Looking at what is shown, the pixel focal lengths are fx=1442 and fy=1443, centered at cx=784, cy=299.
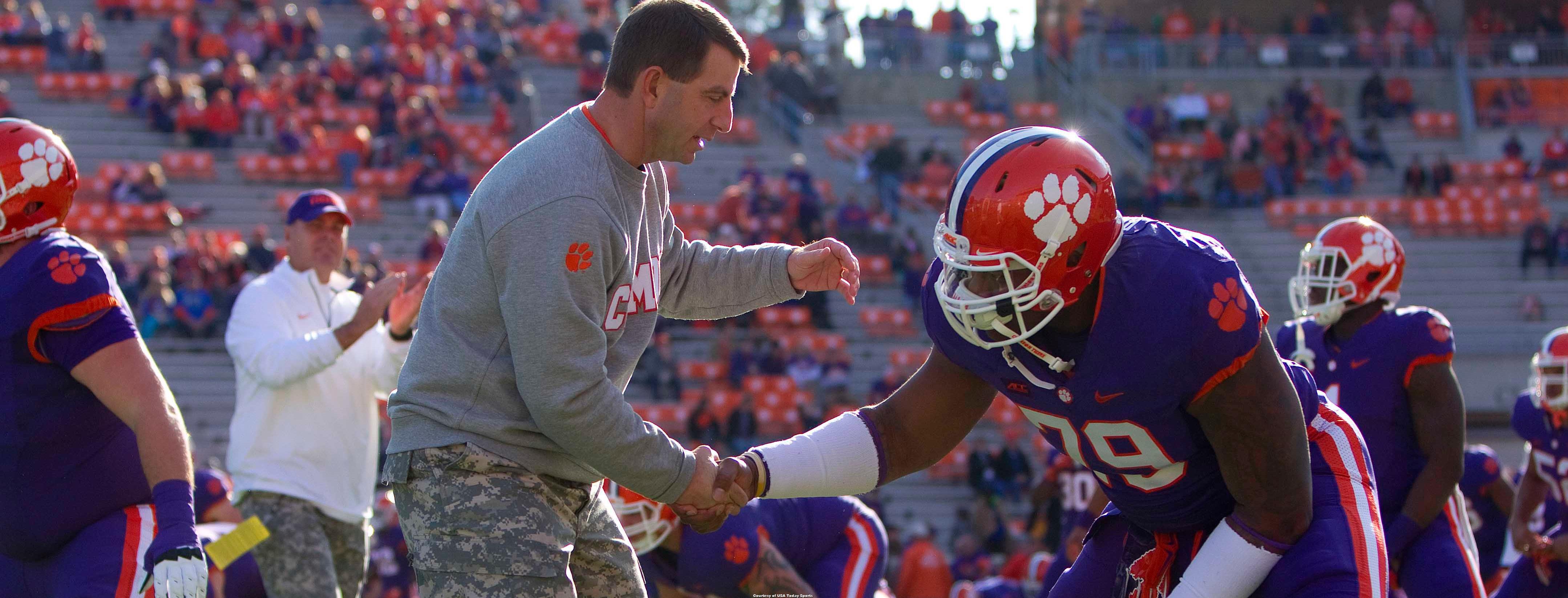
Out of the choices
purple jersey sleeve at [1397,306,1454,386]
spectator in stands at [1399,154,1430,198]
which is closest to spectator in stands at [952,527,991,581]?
purple jersey sleeve at [1397,306,1454,386]

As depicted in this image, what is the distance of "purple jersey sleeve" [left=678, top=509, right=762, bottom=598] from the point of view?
5117mm

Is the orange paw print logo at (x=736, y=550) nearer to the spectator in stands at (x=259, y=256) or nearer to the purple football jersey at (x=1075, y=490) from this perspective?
the purple football jersey at (x=1075, y=490)

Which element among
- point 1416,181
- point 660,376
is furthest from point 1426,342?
point 1416,181

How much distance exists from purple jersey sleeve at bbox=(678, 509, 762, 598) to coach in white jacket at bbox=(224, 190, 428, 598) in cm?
133

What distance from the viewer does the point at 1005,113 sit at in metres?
20.7

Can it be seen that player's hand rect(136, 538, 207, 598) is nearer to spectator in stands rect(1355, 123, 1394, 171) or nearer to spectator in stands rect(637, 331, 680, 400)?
spectator in stands rect(637, 331, 680, 400)

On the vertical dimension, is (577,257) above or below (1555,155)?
above

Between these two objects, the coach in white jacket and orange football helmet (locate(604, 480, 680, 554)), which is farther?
the coach in white jacket

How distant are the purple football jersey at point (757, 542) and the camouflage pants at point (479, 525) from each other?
5.20 feet

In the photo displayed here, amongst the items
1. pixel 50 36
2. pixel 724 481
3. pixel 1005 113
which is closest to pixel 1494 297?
pixel 1005 113

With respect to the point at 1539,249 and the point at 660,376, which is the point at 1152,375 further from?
the point at 1539,249

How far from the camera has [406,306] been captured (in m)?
5.24

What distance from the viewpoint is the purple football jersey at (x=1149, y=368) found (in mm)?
3068

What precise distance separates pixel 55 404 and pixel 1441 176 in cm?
1937
